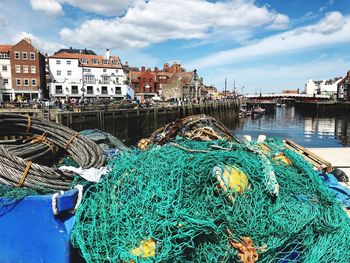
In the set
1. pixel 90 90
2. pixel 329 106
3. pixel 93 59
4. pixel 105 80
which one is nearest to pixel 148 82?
pixel 105 80

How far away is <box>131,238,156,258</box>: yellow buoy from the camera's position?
2579 millimetres

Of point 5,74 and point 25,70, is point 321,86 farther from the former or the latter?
point 5,74

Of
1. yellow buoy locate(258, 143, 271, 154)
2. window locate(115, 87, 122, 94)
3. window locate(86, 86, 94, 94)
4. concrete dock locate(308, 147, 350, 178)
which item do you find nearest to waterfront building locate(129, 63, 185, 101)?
window locate(115, 87, 122, 94)

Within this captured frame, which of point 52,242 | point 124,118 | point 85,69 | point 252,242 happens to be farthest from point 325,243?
point 85,69

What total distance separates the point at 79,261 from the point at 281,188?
7.85 ft

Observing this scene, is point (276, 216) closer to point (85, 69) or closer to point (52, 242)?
point (52, 242)

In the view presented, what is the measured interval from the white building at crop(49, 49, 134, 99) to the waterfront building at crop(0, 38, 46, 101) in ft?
13.1

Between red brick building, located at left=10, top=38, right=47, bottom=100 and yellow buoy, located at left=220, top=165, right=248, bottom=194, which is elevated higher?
red brick building, located at left=10, top=38, right=47, bottom=100

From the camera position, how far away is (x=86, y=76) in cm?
5256

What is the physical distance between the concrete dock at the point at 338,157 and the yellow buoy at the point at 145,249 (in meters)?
5.64

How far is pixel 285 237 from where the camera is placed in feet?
9.53

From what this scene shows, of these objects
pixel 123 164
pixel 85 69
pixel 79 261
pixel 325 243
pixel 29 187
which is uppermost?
pixel 85 69

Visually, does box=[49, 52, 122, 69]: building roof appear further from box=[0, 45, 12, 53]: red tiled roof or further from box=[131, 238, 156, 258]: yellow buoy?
box=[131, 238, 156, 258]: yellow buoy

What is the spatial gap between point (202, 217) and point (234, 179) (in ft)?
1.70
